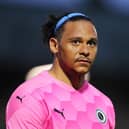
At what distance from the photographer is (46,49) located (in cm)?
889

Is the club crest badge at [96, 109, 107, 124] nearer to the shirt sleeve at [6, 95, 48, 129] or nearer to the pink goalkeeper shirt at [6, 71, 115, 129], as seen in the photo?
the pink goalkeeper shirt at [6, 71, 115, 129]

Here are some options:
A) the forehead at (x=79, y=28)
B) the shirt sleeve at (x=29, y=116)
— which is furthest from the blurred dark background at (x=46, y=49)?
the shirt sleeve at (x=29, y=116)

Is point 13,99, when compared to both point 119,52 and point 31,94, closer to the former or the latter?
point 31,94

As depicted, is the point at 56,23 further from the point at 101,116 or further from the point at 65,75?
the point at 101,116

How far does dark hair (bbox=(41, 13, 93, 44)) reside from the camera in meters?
3.44

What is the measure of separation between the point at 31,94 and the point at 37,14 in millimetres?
6155

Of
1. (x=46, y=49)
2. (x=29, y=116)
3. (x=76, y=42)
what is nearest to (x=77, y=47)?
(x=76, y=42)

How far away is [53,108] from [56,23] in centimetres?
46

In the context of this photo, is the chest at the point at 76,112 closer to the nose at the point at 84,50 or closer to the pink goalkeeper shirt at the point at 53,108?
the pink goalkeeper shirt at the point at 53,108

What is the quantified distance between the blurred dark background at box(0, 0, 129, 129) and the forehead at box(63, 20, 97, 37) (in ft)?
17.8

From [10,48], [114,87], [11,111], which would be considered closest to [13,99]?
[11,111]

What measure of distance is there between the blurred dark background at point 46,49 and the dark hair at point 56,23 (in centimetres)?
531

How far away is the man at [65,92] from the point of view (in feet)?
10.5

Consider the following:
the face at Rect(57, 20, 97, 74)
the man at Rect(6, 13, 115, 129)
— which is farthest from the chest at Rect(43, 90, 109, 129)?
the face at Rect(57, 20, 97, 74)
